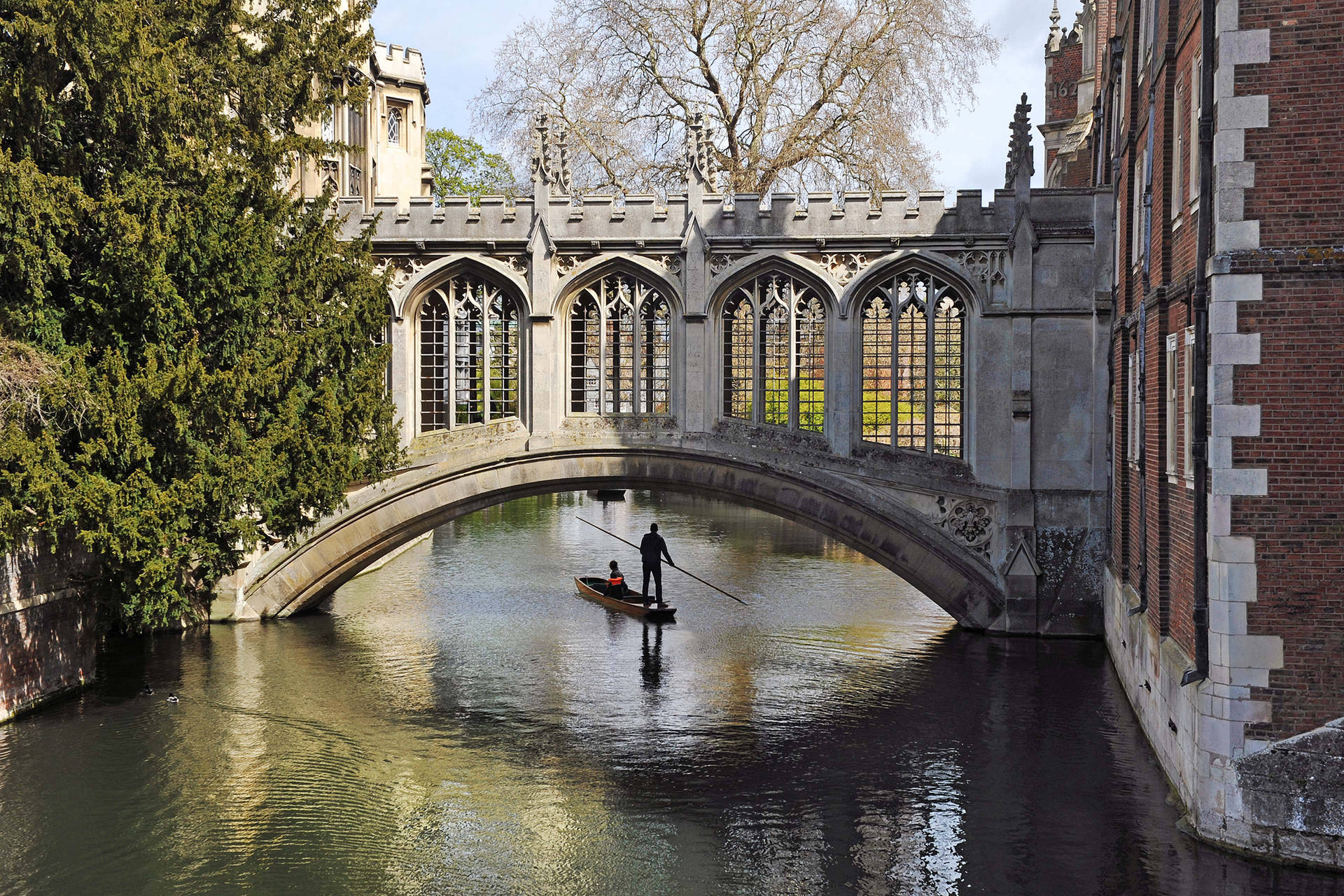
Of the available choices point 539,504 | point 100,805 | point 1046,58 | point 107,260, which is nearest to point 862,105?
point 1046,58

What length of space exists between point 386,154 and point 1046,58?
18065 mm

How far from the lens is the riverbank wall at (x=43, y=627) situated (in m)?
12.9

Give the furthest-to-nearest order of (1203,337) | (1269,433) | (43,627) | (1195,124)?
(43,627)
(1195,124)
(1203,337)
(1269,433)

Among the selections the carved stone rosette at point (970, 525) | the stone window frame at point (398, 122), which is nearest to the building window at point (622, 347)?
the carved stone rosette at point (970, 525)

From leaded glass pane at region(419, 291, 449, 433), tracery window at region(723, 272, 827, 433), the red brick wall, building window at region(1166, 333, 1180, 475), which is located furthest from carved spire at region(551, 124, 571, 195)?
building window at region(1166, 333, 1180, 475)

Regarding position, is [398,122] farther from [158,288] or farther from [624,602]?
[158,288]

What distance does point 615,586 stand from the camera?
20984 mm

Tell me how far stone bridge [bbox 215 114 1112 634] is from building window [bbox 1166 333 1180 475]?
5848 millimetres

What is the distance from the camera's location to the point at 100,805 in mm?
10625

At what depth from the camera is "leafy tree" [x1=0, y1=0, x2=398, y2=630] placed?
12258 mm

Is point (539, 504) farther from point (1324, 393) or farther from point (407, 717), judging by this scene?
point (1324, 393)

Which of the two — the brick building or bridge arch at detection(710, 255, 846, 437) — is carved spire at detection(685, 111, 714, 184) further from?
the brick building

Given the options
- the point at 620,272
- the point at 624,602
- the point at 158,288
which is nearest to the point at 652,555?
the point at 624,602

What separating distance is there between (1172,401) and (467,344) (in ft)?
35.2
